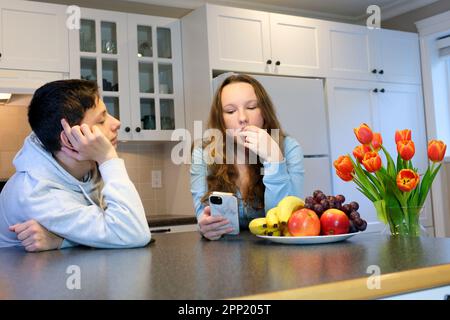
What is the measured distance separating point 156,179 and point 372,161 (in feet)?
8.38

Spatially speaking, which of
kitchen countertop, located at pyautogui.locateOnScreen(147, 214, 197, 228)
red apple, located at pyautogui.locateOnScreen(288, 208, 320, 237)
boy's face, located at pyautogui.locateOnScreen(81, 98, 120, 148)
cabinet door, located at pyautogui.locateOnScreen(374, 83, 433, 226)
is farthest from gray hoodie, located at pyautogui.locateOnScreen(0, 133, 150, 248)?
cabinet door, located at pyautogui.locateOnScreen(374, 83, 433, 226)

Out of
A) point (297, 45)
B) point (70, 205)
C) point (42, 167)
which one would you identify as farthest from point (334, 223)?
point (297, 45)

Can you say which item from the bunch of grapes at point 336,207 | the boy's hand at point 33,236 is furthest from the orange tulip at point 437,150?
the boy's hand at point 33,236

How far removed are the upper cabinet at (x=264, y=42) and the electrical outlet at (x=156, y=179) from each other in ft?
3.08

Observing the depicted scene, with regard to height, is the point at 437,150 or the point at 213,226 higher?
the point at 437,150

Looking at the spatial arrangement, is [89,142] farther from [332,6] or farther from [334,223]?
[332,6]

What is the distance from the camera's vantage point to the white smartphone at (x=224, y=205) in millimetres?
1348

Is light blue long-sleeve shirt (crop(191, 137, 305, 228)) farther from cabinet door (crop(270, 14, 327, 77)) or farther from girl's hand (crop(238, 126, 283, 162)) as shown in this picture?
cabinet door (crop(270, 14, 327, 77))

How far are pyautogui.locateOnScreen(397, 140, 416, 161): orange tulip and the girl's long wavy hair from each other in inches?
23.2

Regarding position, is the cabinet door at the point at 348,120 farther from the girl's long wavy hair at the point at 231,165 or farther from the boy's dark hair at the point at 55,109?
the boy's dark hair at the point at 55,109

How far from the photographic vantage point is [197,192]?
5.85ft

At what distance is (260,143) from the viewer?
1.55 meters
